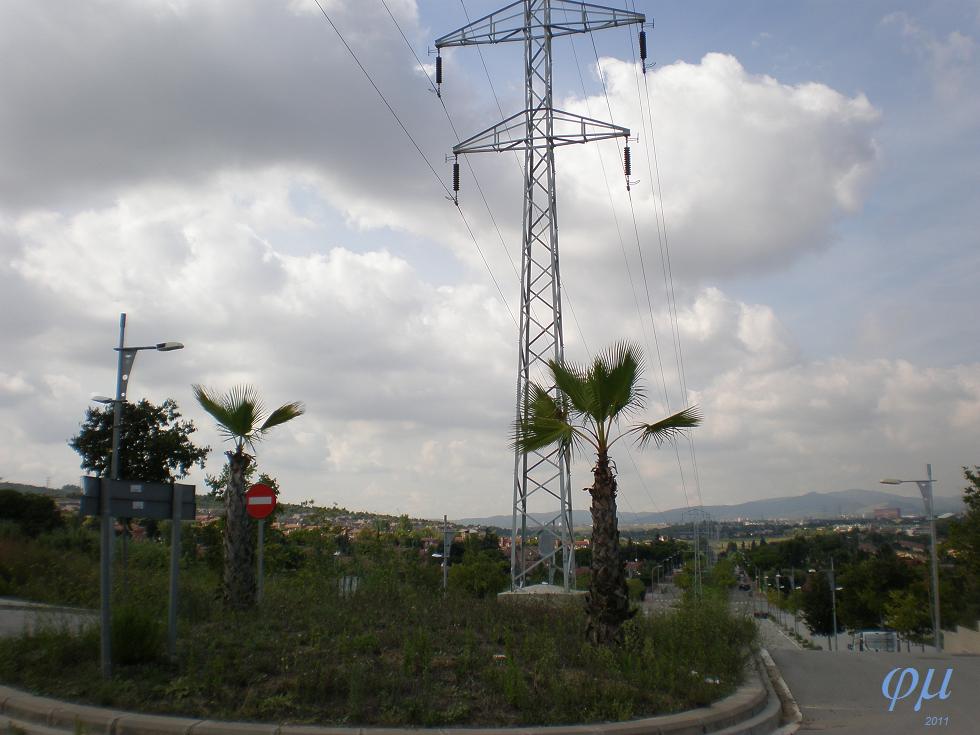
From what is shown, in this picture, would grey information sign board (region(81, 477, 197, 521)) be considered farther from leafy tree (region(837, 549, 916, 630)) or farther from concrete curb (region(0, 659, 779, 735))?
leafy tree (region(837, 549, 916, 630))

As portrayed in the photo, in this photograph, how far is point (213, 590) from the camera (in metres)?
14.5

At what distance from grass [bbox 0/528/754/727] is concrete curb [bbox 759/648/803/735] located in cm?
62

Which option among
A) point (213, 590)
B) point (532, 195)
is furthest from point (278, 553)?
point (532, 195)

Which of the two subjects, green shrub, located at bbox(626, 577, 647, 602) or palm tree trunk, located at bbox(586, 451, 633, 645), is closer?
palm tree trunk, located at bbox(586, 451, 633, 645)

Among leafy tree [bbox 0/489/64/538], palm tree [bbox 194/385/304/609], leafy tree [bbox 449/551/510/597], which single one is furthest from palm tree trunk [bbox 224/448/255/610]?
leafy tree [bbox 0/489/64/538]

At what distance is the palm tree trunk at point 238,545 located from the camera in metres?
13.5

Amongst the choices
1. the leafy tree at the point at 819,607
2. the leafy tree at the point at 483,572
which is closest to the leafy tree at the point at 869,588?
the leafy tree at the point at 819,607

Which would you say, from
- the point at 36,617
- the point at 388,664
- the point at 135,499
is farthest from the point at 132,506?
the point at 388,664

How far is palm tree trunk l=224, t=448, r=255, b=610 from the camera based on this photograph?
44.3ft

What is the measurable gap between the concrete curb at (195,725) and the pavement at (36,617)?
2.08 m

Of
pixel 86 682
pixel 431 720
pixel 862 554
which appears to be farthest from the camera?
pixel 862 554

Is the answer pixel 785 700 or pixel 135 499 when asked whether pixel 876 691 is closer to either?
pixel 785 700

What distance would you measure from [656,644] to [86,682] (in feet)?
22.9

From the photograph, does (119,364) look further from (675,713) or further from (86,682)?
(675,713)
